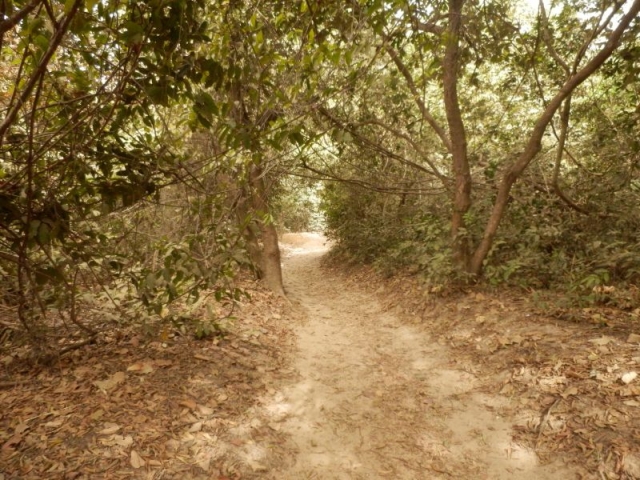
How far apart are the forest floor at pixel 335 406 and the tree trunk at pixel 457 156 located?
1.35 m

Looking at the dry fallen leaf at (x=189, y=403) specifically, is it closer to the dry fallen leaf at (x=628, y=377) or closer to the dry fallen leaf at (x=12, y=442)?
the dry fallen leaf at (x=12, y=442)

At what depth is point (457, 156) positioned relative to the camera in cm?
648

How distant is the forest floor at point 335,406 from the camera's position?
286cm

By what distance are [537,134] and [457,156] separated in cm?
134

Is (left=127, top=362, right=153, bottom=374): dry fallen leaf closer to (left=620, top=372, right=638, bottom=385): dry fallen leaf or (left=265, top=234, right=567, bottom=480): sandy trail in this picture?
(left=265, top=234, right=567, bottom=480): sandy trail

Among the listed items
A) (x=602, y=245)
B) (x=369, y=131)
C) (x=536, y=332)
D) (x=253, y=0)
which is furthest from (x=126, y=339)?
(x=602, y=245)

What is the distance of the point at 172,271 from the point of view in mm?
3535

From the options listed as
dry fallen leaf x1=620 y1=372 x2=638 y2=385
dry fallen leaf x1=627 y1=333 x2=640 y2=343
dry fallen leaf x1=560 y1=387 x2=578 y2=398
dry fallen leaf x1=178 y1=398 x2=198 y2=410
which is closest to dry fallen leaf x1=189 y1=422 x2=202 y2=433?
dry fallen leaf x1=178 y1=398 x2=198 y2=410

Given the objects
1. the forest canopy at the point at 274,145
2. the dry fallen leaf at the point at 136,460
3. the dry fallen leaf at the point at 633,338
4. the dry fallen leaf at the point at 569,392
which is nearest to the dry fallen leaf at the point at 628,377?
the dry fallen leaf at the point at 569,392

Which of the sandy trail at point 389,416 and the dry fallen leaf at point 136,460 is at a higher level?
the dry fallen leaf at point 136,460

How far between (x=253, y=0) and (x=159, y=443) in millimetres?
4499

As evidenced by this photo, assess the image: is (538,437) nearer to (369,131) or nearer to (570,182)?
(570,182)

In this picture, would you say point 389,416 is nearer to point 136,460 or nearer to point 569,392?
point 569,392

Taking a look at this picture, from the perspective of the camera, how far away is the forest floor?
2859 millimetres
